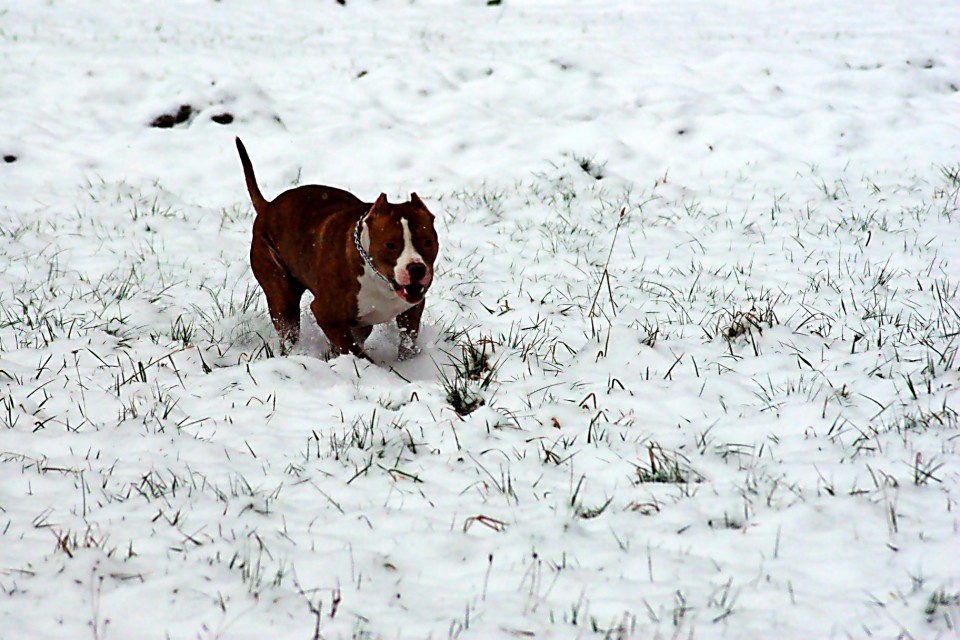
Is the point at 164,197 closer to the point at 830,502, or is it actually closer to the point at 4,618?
the point at 4,618

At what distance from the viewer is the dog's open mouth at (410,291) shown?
13.5 ft

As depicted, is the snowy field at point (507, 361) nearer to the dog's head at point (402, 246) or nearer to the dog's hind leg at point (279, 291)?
the dog's hind leg at point (279, 291)

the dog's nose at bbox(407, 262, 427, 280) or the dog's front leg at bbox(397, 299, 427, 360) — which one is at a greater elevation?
the dog's nose at bbox(407, 262, 427, 280)

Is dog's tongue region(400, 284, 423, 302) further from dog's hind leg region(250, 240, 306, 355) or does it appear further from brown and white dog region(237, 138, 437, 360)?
dog's hind leg region(250, 240, 306, 355)

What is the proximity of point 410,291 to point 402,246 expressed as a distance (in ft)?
0.76

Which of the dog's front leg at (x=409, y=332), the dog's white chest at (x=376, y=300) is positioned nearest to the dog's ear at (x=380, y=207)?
the dog's white chest at (x=376, y=300)

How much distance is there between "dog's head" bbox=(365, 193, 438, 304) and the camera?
4.09m

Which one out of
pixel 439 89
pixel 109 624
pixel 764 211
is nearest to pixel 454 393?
pixel 109 624

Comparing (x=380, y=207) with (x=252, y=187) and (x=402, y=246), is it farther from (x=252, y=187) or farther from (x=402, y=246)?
(x=252, y=187)

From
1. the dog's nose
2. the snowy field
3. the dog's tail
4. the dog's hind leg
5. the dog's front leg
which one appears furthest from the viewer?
the dog's tail

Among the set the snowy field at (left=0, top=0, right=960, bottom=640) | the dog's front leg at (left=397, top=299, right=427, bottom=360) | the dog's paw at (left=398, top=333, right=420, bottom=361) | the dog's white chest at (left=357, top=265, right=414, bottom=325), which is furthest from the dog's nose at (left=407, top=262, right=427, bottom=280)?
the dog's paw at (left=398, top=333, right=420, bottom=361)

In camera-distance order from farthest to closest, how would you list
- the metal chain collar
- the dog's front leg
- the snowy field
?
the dog's front leg
the metal chain collar
the snowy field

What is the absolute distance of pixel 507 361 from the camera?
442 centimetres

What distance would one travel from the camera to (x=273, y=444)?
135 inches
